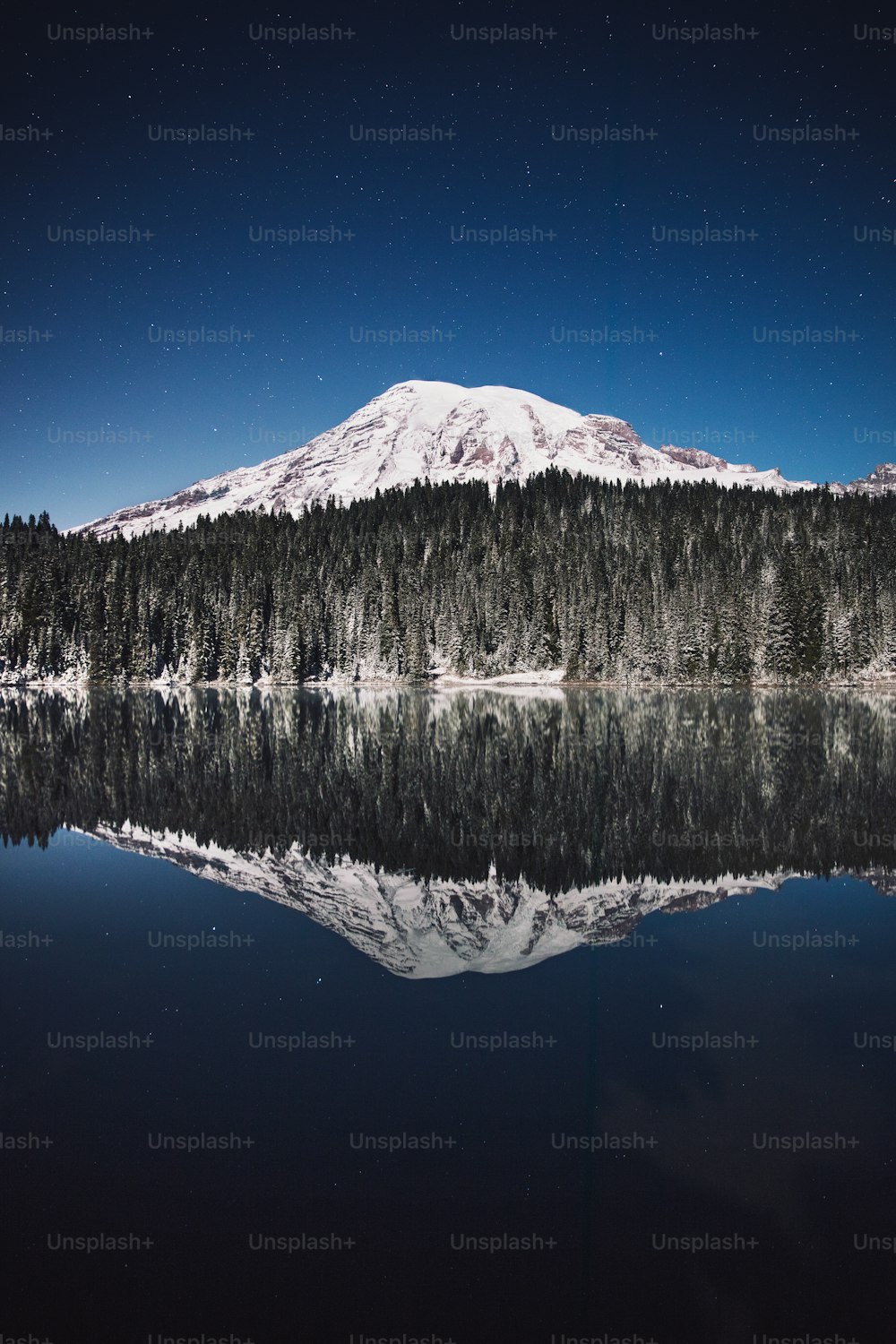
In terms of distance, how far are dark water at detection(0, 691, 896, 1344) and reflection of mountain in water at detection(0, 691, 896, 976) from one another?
16cm

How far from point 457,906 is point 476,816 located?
27.9 feet

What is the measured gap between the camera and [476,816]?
83.5 ft

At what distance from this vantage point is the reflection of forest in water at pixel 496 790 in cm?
2112

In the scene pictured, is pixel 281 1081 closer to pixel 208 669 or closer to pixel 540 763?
pixel 540 763

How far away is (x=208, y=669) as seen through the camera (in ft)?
481

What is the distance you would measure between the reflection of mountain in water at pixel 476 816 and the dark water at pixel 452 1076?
0.53 ft

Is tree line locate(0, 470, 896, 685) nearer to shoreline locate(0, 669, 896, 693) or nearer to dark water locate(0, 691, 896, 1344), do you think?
shoreline locate(0, 669, 896, 693)

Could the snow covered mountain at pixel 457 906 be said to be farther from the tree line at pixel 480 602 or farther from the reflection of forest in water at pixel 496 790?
the tree line at pixel 480 602

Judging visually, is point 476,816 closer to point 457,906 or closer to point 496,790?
point 496,790

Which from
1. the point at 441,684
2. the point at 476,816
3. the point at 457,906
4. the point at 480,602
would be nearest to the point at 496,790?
the point at 476,816

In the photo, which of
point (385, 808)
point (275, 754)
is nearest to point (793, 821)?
point (385, 808)

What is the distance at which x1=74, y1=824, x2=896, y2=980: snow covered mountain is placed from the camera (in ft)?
48.9

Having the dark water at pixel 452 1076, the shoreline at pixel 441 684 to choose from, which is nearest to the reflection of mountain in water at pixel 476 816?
the dark water at pixel 452 1076

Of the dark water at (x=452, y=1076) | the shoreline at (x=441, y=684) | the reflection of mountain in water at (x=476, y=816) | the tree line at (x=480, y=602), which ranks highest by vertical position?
the tree line at (x=480, y=602)
